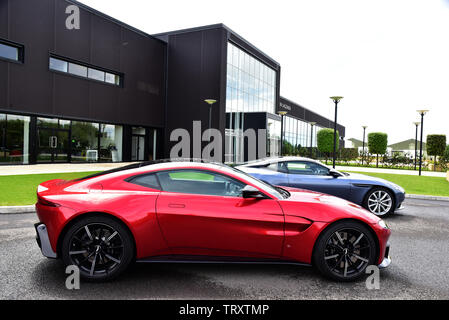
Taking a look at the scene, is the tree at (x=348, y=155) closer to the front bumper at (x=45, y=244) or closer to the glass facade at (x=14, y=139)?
the glass facade at (x=14, y=139)

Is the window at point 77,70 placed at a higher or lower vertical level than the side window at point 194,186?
higher

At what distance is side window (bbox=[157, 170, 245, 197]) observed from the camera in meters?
3.50

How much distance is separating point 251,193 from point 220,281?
102cm

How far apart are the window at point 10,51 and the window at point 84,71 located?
173cm

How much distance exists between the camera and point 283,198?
140 inches

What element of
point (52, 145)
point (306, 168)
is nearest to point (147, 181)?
point (306, 168)

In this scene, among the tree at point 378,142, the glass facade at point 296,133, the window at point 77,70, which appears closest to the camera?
the window at point 77,70

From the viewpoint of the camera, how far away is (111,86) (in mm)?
22531

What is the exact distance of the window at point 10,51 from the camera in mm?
16812

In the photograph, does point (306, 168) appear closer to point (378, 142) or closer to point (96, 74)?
point (96, 74)

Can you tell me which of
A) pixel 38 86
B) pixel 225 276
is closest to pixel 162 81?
pixel 38 86

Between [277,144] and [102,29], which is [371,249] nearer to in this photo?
[102,29]
